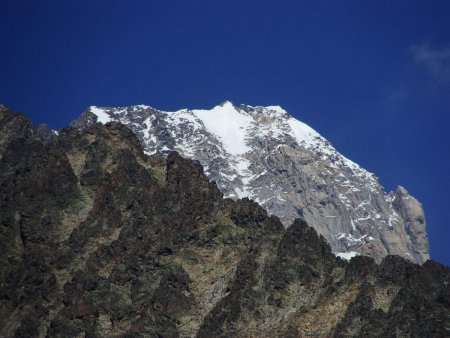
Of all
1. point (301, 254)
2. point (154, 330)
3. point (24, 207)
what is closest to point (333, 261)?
point (301, 254)

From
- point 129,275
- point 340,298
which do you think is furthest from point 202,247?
point 340,298

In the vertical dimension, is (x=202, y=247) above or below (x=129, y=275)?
above

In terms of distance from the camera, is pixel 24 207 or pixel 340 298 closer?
pixel 340 298

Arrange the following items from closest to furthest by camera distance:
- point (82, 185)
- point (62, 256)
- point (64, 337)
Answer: point (64, 337) → point (62, 256) → point (82, 185)

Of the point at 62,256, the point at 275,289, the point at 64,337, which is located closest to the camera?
the point at 64,337

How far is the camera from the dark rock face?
124500 millimetres

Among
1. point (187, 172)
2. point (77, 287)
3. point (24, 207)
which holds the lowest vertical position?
point (77, 287)

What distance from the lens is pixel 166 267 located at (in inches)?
5463

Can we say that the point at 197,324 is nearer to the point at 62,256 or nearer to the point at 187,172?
the point at 62,256

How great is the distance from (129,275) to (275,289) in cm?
2147

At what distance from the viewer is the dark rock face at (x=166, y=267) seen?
408ft

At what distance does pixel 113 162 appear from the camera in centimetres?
16412

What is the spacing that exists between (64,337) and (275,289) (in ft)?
97.6

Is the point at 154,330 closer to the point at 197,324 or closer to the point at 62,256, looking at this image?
the point at 197,324
